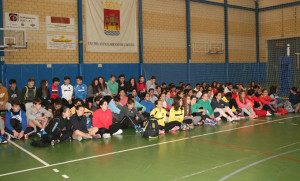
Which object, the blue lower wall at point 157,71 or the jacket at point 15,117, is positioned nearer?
the jacket at point 15,117

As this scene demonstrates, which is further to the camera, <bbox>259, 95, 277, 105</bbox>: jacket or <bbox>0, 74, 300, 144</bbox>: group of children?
<bbox>259, 95, 277, 105</bbox>: jacket

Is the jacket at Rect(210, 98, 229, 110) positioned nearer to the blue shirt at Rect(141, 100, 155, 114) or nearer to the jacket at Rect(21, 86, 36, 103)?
the blue shirt at Rect(141, 100, 155, 114)

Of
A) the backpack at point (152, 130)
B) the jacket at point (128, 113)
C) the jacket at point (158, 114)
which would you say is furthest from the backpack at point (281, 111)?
the backpack at point (152, 130)

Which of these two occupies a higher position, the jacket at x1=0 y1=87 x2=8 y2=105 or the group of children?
the jacket at x1=0 y1=87 x2=8 y2=105

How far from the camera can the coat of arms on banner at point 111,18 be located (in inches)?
528

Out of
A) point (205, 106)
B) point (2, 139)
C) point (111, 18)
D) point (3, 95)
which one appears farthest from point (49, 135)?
point (111, 18)

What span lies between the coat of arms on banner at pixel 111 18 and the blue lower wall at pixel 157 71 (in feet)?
5.43

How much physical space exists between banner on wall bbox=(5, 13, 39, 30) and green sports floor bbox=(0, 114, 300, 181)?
19.0 ft

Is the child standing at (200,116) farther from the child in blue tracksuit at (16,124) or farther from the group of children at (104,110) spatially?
the child in blue tracksuit at (16,124)

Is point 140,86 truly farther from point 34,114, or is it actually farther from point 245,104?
point 34,114

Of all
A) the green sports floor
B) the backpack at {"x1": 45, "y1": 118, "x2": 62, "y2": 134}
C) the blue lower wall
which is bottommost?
the green sports floor

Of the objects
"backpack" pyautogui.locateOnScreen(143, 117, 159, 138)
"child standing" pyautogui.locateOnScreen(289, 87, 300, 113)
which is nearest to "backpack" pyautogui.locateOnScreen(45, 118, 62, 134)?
"backpack" pyautogui.locateOnScreen(143, 117, 159, 138)

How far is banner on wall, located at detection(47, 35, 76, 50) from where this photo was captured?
12.0 meters

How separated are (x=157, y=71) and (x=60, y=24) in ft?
18.1
